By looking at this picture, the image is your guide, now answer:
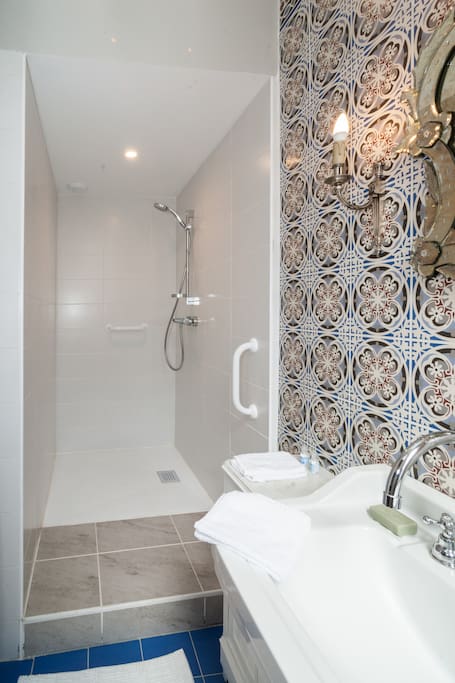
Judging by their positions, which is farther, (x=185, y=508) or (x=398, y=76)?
(x=185, y=508)

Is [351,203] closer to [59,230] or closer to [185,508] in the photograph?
[185,508]

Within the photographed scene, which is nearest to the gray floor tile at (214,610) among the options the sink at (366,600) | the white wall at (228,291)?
the white wall at (228,291)

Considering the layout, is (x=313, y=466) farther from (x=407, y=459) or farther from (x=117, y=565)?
(x=117, y=565)

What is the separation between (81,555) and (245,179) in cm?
193

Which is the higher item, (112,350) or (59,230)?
(59,230)

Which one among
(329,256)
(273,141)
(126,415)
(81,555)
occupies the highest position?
(273,141)

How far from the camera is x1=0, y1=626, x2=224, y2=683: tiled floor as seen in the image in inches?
68.6

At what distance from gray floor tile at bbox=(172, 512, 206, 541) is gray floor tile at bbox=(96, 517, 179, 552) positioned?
3cm

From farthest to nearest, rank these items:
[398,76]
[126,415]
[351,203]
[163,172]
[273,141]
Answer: [126,415] → [163,172] → [273,141] → [351,203] → [398,76]

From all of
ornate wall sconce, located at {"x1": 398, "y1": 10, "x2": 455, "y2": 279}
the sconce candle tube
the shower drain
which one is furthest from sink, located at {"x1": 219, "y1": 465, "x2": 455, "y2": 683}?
the shower drain

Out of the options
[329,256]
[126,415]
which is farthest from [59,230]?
[329,256]

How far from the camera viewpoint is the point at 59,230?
12.9ft

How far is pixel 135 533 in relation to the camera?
8.38 feet

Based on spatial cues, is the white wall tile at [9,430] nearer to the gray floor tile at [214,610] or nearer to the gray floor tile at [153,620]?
the gray floor tile at [153,620]
